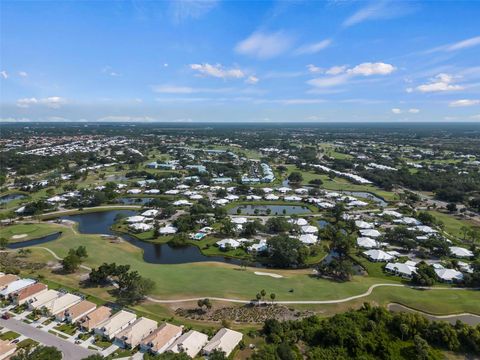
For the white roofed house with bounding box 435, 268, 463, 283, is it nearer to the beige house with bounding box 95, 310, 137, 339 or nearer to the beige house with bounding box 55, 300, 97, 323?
Answer: the beige house with bounding box 95, 310, 137, 339

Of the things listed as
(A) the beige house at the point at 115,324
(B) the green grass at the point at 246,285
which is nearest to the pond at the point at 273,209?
(B) the green grass at the point at 246,285

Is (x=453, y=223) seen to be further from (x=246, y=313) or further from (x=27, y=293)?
(x=27, y=293)

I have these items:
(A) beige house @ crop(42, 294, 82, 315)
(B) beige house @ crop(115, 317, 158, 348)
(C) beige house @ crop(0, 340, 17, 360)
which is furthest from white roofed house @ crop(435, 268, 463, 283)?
(C) beige house @ crop(0, 340, 17, 360)

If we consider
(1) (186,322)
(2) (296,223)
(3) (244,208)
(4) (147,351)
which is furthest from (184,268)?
(3) (244,208)

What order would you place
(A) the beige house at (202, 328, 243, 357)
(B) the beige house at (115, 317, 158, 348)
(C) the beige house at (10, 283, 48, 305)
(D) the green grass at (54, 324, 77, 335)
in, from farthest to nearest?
(C) the beige house at (10, 283, 48, 305), (D) the green grass at (54, 324, 77, 335), (B) the beige house at (115, 317, 158, 348), (A) the beige house at (202, 328, 243, 357)

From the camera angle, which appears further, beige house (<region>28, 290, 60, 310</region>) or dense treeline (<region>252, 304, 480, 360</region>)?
beige house (<region>28, 290, 60, 310</region>)

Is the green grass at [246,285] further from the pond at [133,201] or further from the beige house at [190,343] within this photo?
the pond at [133,201]
